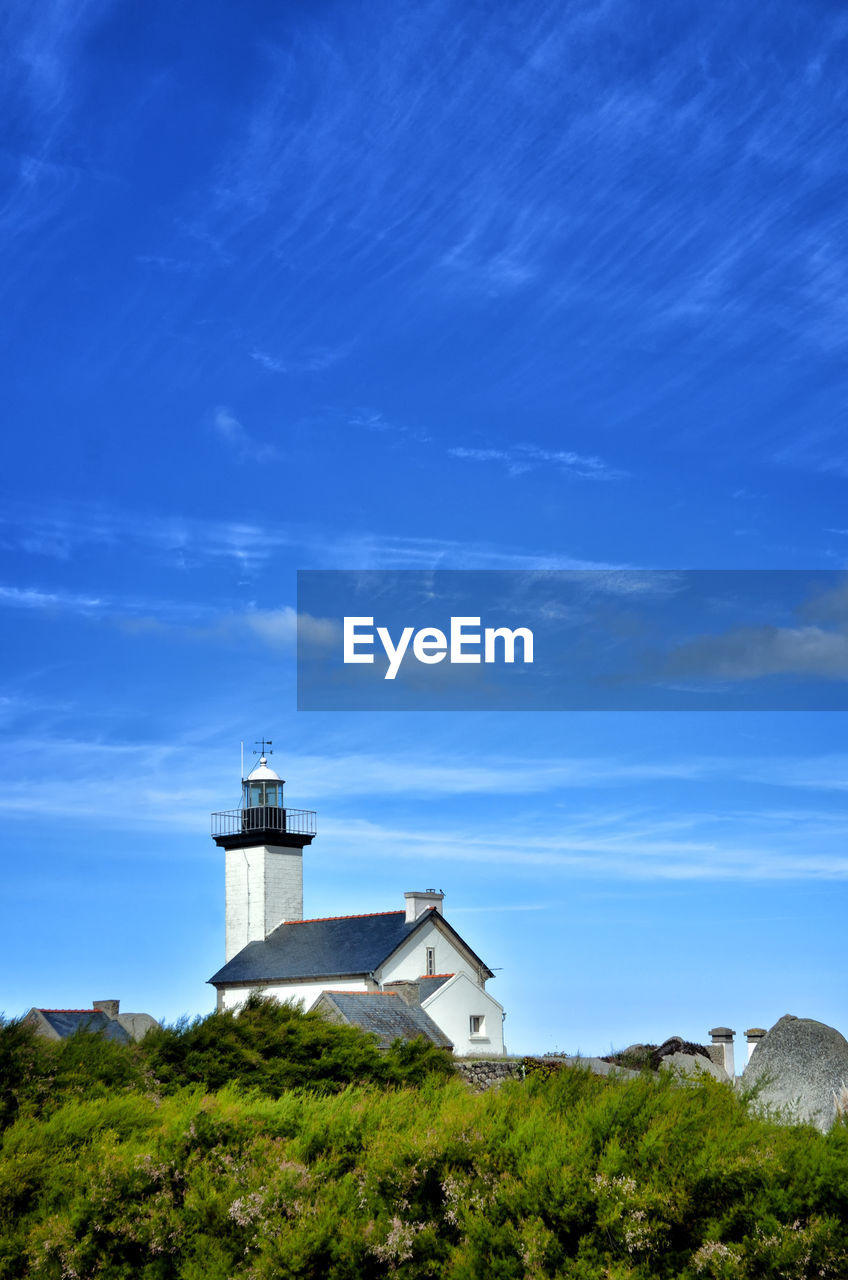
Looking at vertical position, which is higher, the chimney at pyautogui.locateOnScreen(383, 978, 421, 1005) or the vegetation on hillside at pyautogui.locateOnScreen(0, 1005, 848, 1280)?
the chimney at pyautogui.locateOnScreen(383, 978, 421, 1005)

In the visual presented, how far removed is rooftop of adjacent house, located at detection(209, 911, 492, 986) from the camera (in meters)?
47.6

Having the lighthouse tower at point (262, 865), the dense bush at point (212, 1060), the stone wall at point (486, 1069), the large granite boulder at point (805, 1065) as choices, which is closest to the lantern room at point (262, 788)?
the lighthouse tower at point (262, 865)

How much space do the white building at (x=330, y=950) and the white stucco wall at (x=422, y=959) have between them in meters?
0.04

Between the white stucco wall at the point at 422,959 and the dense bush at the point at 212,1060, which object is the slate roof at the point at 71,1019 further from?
the dense bush at the point at 212,1060

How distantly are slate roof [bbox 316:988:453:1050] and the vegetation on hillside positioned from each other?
23.6 m

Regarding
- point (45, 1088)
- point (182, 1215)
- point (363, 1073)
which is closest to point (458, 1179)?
point (182, 1215)

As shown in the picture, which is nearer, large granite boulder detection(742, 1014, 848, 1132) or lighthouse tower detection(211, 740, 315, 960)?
large granite boulder detection(742, 1014, 848, 1132)

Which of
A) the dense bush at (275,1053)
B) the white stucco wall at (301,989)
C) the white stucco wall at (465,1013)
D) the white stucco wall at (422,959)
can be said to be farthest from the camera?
the white stucco wall at (422,959)

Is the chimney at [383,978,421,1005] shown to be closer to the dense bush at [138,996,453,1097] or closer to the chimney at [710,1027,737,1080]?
the chimney at [710,1027,737,1080]

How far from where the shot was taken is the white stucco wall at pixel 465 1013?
4369 cm

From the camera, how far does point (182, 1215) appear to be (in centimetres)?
982

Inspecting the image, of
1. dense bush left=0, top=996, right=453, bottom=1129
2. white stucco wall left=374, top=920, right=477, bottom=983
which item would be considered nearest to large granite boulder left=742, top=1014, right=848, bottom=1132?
dense bush left=0, top=996, right=453, bottom=1129

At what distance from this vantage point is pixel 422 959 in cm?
4784

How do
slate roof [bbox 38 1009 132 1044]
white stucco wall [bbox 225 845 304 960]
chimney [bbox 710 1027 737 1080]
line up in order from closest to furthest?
1. chimney [bbox 710 1027 737 1080]
2. slate roof [bbox 38 1009 132 1044]
3. white stucco wall [bbox 225 845 304 960]
